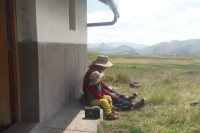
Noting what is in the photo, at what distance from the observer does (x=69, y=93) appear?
471cm

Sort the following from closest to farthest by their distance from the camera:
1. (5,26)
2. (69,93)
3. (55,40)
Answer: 1. (5,26)
2. (55,40)
3. (69,93)

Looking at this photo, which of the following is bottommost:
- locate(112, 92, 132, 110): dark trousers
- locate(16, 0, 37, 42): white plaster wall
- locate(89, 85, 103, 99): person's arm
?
locate(112, 92, 132, 110): dark trousers

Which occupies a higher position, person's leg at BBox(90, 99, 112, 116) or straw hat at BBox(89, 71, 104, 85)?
straw hat at BBox(89, 71, 104, 85)

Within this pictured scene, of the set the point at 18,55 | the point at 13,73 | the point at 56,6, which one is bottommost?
the point at 13,73

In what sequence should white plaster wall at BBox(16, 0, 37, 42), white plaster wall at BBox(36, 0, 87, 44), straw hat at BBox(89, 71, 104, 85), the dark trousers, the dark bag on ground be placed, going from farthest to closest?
1. the dark trousers
2. straw hat at BBox(89, 71, 104, 85)
3. the dark bag on ground
4. white plaster wall at BBox(36, 0, 87, 44)
5. white plaster wall at BBox(16, 0, 37, 42)

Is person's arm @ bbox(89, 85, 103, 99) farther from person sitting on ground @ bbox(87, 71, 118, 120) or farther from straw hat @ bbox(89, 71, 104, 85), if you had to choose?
straw hat @ bbox(89, 71, 104, 85)

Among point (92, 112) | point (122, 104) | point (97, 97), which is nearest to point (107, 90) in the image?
point (122, 104)

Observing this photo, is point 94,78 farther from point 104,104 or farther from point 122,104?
point 122,104

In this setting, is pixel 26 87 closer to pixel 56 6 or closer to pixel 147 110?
pixel 56 6

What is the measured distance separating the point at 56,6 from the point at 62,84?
1.57 meters

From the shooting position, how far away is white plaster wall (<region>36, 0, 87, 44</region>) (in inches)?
124

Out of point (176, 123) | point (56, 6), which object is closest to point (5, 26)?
point (56, 6)

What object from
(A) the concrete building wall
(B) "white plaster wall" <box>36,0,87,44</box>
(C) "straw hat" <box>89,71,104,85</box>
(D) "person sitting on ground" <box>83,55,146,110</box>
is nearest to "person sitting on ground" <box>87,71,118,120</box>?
(C) "straw hat" <box>89,71,104,85</box>

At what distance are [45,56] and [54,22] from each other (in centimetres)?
79
